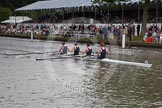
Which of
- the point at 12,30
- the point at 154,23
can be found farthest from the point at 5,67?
the point at 12,30

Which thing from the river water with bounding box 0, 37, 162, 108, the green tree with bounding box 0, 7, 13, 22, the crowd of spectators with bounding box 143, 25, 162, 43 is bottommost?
the river water with bounding box 0, 37, 162, 108

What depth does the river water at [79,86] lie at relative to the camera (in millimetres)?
12352

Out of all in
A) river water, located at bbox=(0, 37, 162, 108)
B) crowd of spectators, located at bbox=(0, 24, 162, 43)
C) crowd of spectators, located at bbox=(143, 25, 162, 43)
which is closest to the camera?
Answer: river water, located at bbox=(0, 37, 162, 108)

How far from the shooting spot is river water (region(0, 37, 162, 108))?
1235cm

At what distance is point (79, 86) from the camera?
49.9ft

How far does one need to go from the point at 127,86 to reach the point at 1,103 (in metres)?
5.04

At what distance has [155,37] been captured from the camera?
126ft

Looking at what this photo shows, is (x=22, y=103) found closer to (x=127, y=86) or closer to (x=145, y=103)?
(x=145, y=103)

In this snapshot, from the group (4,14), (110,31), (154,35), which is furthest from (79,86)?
(4,14)

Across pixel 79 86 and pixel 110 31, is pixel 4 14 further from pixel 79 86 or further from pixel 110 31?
pixel 79 86

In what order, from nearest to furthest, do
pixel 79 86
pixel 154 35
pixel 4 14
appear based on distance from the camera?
pixel 79 86 → pixel 154 35 → pixel 4 14

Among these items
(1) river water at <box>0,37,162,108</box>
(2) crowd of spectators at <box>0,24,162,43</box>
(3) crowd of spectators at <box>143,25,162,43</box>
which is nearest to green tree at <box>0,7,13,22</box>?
(2) crowd of spectators at <box>0,24,162,43</box>

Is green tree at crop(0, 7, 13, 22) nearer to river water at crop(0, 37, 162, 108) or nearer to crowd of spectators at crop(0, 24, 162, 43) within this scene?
crowd of spectators at crop(0, 24, 162, 43)

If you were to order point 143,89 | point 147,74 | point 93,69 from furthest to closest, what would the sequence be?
1. point 93,69
2. point 147,74
3. point 143,89
